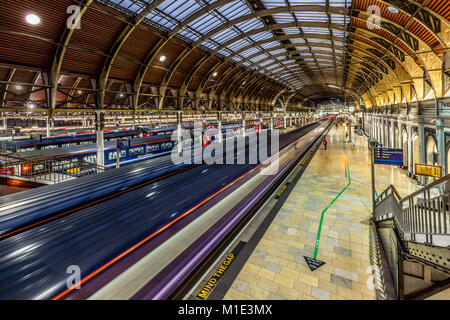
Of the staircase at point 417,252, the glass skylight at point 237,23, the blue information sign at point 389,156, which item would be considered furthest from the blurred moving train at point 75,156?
the blue information sign at point 389,156

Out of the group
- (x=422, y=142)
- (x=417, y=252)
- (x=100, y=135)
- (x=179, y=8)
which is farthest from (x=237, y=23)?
(x=417, y=252)

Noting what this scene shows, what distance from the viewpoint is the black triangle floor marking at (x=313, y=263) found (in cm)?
539

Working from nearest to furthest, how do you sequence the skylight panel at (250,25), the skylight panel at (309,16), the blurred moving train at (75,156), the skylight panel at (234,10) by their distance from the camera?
the blurred moving train at (75,156) → the skylight panel at (234,10) → the skylight panel at (309,16) → the skylight panel at (250,25)

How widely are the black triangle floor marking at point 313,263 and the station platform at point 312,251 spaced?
0.35 ft

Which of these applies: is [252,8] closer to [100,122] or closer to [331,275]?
[100,122]

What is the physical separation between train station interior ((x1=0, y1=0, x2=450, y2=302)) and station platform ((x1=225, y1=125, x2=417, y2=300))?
4 centimetres

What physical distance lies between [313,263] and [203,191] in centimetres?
406

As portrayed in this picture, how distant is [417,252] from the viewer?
4.88m

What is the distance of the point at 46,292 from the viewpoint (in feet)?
9.26

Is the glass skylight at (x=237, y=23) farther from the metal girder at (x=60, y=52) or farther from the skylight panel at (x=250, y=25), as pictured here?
the metal girder at (x=60, y=52)

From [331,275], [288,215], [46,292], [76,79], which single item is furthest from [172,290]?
[76,79]

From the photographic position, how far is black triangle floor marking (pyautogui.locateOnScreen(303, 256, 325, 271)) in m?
5.39

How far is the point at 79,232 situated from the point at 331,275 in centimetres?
604

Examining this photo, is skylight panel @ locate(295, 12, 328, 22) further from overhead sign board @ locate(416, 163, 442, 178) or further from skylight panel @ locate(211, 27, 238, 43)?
overhead sign board @ locate(416, 163, 442, 178)
